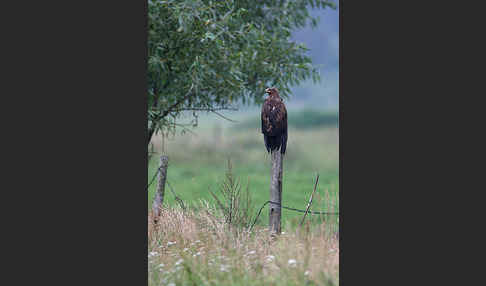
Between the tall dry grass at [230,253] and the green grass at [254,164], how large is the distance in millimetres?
306

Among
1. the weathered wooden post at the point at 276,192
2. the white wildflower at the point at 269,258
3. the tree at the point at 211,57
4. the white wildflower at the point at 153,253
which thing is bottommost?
the white wildflower at the point at 153,253

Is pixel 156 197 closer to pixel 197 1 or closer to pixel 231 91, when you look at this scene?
A: pixel 231 91

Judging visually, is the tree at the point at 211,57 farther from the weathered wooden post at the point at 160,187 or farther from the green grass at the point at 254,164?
the green grass at the point at 254,164

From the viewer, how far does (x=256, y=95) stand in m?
8.29

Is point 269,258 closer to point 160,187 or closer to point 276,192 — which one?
point 276,192

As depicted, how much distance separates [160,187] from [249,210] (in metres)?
1.36

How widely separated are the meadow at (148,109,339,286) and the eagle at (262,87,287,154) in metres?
0.09

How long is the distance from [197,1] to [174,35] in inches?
25.4

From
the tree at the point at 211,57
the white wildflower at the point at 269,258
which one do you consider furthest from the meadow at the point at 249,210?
the tree at the point at 211,57

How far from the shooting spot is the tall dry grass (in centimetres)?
596

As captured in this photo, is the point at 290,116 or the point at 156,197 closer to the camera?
the point at 290,116

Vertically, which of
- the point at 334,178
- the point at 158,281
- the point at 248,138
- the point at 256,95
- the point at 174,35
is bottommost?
the point at 158,281

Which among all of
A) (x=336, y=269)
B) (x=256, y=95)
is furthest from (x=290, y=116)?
(x=336, y=269)

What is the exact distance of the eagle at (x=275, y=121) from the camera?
6.89m
